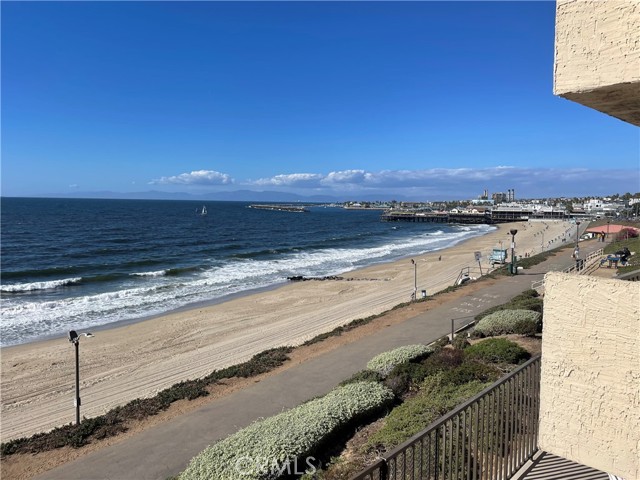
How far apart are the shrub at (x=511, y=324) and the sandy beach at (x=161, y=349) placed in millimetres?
7488

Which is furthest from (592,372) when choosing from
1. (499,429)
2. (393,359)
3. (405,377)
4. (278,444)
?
(393,359)

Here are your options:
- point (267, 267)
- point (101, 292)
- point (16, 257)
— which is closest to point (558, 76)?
point (101, 292)

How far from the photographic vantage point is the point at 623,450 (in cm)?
249

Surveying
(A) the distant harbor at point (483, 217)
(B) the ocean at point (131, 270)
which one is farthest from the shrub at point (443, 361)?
(A) the distant harbor at point (483, 217)

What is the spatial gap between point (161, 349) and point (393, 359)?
10909 millimetres

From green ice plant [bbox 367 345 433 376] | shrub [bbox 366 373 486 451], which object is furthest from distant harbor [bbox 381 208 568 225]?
shrub [bbox 366 373 486 451]

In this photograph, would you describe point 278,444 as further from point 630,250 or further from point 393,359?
point 630,250

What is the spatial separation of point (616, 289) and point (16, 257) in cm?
5177

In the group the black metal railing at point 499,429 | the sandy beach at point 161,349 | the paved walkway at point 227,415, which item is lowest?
the sandy beach at point 161,349

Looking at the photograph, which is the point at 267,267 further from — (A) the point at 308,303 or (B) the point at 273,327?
(B) the point at 273,327

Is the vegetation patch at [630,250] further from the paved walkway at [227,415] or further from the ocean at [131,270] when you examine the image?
the ocean at [131,270]

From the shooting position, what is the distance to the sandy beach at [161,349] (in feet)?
42.2

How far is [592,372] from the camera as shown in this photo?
2.55 metres

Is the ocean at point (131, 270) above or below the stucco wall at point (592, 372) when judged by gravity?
below
